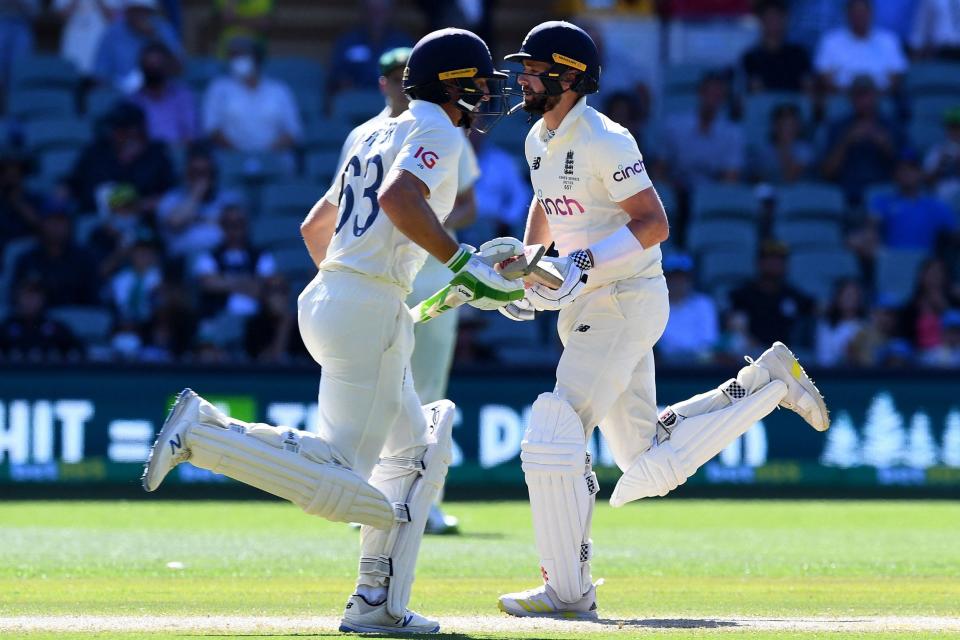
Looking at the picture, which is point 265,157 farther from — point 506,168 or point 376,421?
point 376,421

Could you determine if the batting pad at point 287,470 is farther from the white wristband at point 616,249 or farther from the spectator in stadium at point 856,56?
the spectator in stadium at point 856,56

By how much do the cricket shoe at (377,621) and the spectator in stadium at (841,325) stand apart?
27.4 ft

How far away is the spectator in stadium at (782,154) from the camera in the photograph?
15859 mm

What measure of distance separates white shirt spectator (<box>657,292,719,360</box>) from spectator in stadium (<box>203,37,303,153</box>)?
163 inches

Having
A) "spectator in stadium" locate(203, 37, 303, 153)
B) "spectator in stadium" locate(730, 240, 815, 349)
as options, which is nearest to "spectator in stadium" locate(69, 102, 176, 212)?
"spectator in stadium" locate(203, 37, 303, 153)

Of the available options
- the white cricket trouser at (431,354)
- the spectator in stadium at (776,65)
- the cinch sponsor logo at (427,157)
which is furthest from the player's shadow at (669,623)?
the spectator in stadium at (776,65)

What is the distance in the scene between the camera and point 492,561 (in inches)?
334

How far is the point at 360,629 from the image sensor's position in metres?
5.92

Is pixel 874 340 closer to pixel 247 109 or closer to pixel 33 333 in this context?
pixel 247 109

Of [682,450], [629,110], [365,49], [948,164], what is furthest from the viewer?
[365,49]

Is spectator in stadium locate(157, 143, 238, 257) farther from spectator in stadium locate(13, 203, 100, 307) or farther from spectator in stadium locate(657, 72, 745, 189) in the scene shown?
spectator in stadium locate(657, 72, 745, 189)

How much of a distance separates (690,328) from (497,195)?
204 cm

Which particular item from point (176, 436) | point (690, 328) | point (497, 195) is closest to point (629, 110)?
point (497, 195)

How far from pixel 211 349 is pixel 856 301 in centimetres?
510
